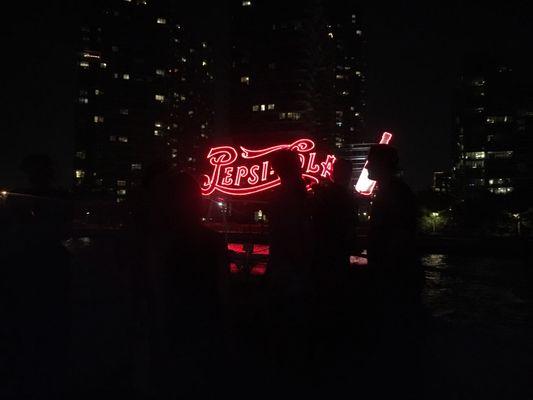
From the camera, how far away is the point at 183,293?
8.82 feet

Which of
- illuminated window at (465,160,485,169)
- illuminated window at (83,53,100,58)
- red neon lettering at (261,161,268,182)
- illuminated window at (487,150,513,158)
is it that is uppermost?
illuminated window at (83,53,100,58)

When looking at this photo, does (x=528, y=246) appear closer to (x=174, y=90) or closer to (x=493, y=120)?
(x=493, y=120)

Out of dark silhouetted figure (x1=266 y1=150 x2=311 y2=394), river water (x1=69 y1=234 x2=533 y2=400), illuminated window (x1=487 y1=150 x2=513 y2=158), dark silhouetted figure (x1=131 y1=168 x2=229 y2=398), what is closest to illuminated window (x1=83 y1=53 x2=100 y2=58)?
Answer: illuminated window (x1=487 y1=150 x2=513 y2=158)

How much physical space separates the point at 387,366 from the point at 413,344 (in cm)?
126

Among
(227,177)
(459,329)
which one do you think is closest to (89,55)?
(227,177)

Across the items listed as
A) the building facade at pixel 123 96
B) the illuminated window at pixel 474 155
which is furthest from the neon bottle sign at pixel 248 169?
the building facade at pixel 123 96

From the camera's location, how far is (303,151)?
15.4 meters

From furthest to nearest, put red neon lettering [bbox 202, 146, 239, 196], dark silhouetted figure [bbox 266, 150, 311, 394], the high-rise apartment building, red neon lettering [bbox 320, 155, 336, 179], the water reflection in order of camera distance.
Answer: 1. the high-rise apartment building
2. red neon lettering [bbox 320, 155, 336, 179]
3. red neon lettering [bbox 202, 146, 239, 196]
4. the water reflection
5. dark silhouetted figure [bbox 266, 150, 311, 394]

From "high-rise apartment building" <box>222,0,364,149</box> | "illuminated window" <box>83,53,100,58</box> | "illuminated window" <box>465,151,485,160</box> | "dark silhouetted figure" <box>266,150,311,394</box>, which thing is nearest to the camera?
"dark silhouetted figure" <box>266,150,311,394</box>

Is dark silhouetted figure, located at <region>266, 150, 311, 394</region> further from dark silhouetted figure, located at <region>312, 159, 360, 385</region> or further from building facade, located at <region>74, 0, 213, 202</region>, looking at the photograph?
building facade, located at <region>74, 0, 213, 202</region>

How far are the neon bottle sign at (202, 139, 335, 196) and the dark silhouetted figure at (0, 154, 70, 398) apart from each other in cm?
1086

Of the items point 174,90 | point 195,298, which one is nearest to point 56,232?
point 195,298

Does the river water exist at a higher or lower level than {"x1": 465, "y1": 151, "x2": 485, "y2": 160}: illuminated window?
lower

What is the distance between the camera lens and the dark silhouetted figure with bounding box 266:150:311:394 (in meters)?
3.24
